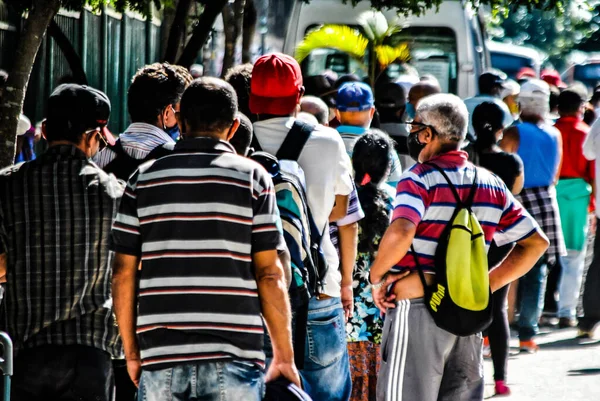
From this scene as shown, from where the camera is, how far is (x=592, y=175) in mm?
9883

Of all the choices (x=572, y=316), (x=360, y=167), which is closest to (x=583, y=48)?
(x=572, y=316)

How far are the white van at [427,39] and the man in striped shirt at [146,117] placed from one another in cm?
827

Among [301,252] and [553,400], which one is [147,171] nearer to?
[301,252]

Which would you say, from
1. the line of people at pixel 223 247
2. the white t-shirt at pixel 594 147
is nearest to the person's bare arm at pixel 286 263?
the line of people at pixel 223 247

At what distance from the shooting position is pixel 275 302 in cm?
376

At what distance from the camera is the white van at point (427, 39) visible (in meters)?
13.1

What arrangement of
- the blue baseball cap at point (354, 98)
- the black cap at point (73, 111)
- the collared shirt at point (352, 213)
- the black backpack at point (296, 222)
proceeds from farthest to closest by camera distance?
1. the blue baseball cap at point (354, 98)
2. the collared shirt at point (352, 213)
3. the black backpack at point (296, 222)
4. the black cap at point (73, 111)

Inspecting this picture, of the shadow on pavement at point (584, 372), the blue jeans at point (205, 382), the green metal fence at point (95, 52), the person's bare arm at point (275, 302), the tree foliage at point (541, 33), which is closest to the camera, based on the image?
the blue jeans at point (205, 382)

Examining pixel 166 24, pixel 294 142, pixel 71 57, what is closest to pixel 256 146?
pixel 294 142

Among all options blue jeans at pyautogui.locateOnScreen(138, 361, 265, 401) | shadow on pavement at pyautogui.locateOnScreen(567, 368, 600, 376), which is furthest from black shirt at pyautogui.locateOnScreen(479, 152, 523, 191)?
blue jeans at pyautogui.locateOnScreen(138, 361, 265, 401)

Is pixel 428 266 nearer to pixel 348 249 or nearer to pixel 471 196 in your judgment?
pixel 471 196

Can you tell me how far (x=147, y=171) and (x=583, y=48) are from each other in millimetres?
50772

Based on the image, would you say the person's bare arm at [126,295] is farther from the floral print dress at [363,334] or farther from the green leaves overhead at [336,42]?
the green leaves overhead at [336,42]

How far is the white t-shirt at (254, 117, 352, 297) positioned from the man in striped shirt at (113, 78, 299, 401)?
968 millimetres
